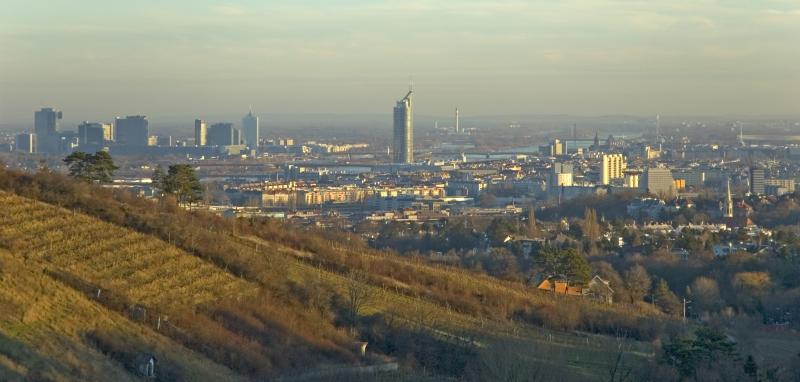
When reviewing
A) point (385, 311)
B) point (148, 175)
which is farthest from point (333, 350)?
point (148, 175)

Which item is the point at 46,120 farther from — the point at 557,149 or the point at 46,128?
the point at 557,149

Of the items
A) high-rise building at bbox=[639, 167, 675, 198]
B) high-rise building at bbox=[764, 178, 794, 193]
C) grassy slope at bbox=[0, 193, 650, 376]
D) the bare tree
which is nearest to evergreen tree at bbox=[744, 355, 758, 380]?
grassy slope at bbox=[0, 193, 650, 376]

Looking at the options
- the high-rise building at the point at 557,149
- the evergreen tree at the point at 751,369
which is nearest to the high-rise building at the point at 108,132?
the high-rise building at the point at 557,149

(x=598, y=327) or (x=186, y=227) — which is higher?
(x=186, y=227)

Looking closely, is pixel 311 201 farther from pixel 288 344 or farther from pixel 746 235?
pixel 288 344

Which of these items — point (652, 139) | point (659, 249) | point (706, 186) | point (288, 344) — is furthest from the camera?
point (652, 139)

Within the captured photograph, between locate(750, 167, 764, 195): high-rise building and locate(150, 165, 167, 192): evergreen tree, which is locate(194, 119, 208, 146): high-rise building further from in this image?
locate(150, 165, 167, 192): evergreen tree

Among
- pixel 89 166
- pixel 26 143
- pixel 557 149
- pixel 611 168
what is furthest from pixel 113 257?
→ pixel 557 149
